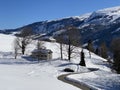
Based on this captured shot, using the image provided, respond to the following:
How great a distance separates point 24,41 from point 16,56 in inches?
449

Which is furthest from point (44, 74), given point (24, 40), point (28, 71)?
point (24, 40)

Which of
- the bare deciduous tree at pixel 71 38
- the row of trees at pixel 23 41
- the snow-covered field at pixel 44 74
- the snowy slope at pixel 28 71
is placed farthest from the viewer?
the row of trees at pixel 23 41

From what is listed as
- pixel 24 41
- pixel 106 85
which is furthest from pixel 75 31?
pixel 106 85

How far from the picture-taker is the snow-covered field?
41.5 metres

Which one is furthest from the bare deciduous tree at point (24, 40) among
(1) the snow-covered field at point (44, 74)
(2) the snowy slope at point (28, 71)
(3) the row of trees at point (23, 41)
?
(2) the snowy slope at point (28, 71)

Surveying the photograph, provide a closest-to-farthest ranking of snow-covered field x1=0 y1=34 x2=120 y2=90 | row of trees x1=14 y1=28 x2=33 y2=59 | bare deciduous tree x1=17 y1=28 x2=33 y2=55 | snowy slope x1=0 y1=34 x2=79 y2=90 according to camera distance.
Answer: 1. snow-covered field x1=0 y1=34 x2=120 y2=90
2. snowy slope x1=0 y1=34 x2=79 y2=90
3. row of trees x1=14 y1=28 x2=33 y2=59
4. bare deciduous tree x1=17 y1=28 x2=33 y2=55

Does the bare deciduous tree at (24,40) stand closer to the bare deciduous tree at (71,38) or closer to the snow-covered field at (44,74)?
the snow-covered field at (44,74)

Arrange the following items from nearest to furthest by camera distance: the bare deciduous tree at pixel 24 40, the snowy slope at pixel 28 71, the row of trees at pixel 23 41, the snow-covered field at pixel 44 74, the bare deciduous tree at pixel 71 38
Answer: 1. the snow-covered field at pixel 44 74
2. the snowy slope at pixel 28 71
3. the bare deciduous tree at pixel 71 38
4. the row of trees at pixel 23 41
5. the bare deciduous tree at pixel 24 40

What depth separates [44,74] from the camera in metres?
58.5

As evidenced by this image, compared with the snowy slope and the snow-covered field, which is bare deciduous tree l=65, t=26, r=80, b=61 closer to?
the snow-covered field

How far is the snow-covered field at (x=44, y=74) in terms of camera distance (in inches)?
1635

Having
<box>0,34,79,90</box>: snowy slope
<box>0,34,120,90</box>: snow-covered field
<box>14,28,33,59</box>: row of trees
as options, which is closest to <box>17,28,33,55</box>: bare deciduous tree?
<box>14,28,33,59</box>: row of trees

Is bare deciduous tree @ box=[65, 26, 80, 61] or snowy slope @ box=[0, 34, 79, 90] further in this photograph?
bare deciduous tree @ box=[65, 26, 80, 61]

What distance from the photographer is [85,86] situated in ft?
149
